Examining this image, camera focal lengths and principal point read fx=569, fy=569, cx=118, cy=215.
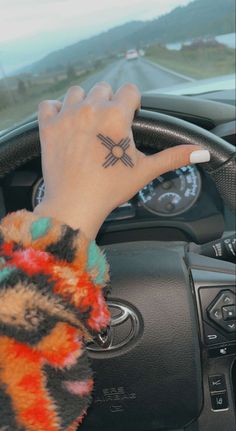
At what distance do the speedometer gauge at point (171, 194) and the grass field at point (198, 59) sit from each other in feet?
2.90

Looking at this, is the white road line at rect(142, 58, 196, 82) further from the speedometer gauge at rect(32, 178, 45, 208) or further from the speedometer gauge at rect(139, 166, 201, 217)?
the speedometer gauge at rect(32, 178, 45, 208)

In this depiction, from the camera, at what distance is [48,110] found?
1081 millimetres

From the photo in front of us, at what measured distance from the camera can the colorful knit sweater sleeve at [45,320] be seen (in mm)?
843

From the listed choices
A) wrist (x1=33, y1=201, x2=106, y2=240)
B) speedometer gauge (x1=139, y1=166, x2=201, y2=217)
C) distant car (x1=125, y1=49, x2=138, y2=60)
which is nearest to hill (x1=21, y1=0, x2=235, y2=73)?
distant car (x1=125, y1=49, x2=138, y2=60)

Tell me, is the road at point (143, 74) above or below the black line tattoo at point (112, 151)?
below

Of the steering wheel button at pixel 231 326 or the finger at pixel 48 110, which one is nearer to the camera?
the finger at pixel 48 110

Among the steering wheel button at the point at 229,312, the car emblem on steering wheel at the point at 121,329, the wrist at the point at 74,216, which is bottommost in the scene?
the steering wheel button at the point at 229,312

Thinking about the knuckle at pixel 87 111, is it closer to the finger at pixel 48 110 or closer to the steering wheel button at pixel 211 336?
the finger at pixel 48 110

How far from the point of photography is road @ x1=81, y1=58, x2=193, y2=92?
278 cm

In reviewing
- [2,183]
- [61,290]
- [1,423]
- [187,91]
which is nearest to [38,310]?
[61,290]

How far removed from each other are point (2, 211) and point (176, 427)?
131 centimetres

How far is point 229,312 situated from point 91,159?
54 centimetres

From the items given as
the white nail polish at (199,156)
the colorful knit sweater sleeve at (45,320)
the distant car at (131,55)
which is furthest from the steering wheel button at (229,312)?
the distant car at (131,55)

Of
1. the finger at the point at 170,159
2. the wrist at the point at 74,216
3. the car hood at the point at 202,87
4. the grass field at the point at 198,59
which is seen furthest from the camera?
the grass field at the point at 198,59
